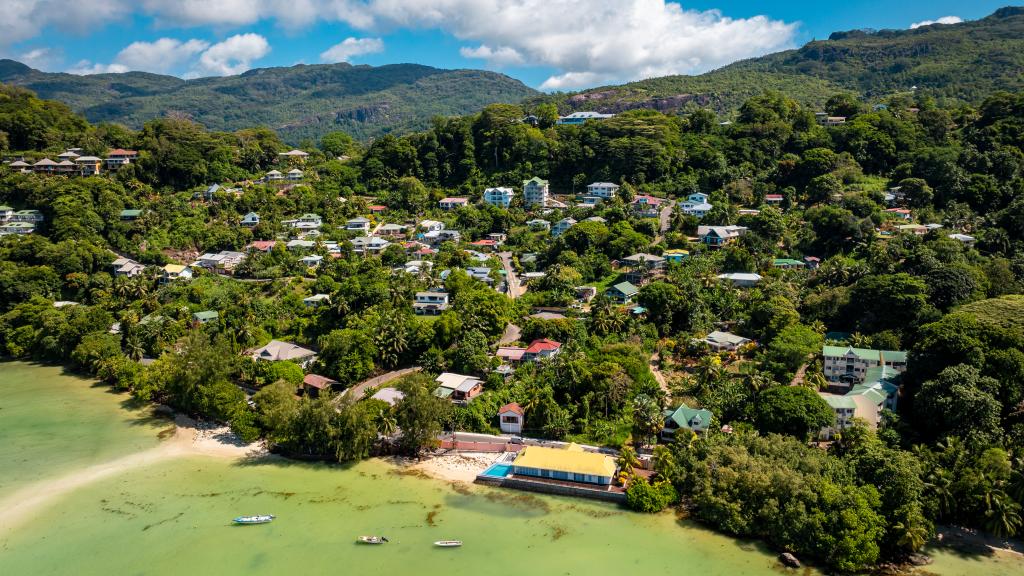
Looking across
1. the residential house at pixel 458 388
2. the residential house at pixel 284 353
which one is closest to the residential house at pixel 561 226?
the residential house at pixel 458 388

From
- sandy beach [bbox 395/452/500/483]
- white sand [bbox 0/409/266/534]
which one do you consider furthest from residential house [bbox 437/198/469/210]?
sandy beach [bbox 395/452/500/483]

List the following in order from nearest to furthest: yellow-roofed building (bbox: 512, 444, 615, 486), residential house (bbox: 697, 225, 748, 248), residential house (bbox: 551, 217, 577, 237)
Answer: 1. yellow-roofed building (bbox: 512, 444, 615, 486)
2. residential house (bbox: 697, 225, 748, 248)
3. residential house (bbox: 551, 217, 577, 237)

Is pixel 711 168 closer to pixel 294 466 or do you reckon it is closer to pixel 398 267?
pixel 398 267

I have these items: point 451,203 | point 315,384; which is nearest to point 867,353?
point 315,384

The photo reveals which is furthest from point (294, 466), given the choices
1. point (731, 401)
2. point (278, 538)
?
point (731, 401)

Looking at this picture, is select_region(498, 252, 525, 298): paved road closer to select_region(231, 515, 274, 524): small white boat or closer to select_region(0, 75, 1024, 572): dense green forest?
select_region(0, 75, 1024, 572): dense green forest

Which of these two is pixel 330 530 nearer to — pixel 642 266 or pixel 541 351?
pixel 541 351
